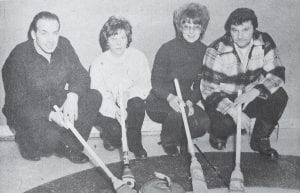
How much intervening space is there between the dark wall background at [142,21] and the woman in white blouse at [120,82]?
0.19 feet

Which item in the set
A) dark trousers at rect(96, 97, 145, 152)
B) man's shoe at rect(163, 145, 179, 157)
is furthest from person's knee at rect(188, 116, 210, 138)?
dark trousers at rect(96, 97, 145, 152)

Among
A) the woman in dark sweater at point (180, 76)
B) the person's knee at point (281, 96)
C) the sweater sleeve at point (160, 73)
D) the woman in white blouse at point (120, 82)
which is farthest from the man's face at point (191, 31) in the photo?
the person's knee at point (281, 96)

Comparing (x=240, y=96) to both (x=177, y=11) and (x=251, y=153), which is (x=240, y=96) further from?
(x=177, y=11)

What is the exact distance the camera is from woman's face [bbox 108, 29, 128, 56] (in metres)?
1.65

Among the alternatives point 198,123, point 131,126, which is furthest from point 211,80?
Result: point 131,126

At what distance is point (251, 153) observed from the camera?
1.70 m

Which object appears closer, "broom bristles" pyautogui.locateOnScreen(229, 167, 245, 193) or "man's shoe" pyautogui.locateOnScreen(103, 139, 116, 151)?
"broom bristles" pyautogui.locateOnScreen(229, 167, 245, 193)

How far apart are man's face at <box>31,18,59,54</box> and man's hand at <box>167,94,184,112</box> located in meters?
0.52

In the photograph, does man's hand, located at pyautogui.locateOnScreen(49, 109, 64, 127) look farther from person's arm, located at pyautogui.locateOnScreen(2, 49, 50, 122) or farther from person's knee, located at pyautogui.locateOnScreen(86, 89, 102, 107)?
person's knee, located at pyautogui.locateOnScreen(86, 89, 102, 107)

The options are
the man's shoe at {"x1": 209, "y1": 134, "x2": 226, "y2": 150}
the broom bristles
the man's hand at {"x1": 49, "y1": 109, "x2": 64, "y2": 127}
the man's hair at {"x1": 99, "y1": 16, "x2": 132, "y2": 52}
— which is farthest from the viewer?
the man's shoe at {"x1": 209, "y1": 134, "x2": 226, "y2": 150}

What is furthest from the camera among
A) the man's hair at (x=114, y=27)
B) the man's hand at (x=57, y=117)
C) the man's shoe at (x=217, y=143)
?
the man's shoe at (x=217, y=143)

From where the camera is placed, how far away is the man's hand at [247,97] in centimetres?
165

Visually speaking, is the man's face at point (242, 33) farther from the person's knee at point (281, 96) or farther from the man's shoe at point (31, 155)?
the man's shoe at point (31, 155)

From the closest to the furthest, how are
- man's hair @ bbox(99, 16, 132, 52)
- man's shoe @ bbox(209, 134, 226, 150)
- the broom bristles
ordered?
the broom bristles, man's hair @ bbox(99, 16, 132, 52), man's shoe @ bbox(209, 134, 226, 150)
